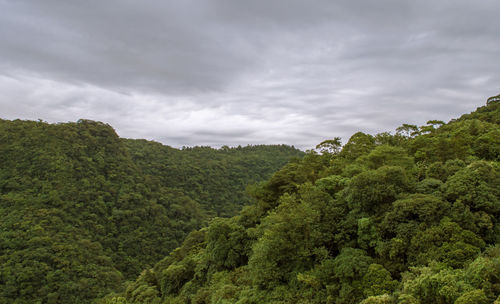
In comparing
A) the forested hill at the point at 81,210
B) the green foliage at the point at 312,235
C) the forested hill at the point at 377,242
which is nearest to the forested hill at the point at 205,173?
the forested hill at the point at 81,210

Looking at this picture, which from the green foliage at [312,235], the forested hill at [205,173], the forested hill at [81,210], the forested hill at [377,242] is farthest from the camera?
the forested hill at [205,173]

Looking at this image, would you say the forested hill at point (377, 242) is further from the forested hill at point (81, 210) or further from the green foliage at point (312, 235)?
the forested hill at point (81, 210)

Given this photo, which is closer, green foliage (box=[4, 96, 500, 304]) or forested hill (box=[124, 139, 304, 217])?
green foliage (box=[4, 96, 500, 304])

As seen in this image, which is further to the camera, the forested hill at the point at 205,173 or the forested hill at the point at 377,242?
the forested hill at the point at 205,173

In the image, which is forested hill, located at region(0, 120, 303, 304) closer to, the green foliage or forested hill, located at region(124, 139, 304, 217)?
the green foliage

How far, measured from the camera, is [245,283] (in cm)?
1641

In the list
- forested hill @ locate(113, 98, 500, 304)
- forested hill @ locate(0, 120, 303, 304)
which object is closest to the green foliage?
forested hill @ locate(113, 98, 500, 304)

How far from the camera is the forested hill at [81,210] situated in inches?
1259

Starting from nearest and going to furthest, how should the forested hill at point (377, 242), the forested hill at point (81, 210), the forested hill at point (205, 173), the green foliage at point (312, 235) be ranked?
1. the forested hill at point (377, 242)
2. the green foliage at point (312, 235)
3. the forested hill at point (81, 210)
4. the forested hill at point (205, 173)

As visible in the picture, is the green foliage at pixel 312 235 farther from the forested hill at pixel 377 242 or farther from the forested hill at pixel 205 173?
the forested hill at pixel 205 173

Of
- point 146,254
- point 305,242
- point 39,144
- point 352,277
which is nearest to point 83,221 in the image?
point 146,254

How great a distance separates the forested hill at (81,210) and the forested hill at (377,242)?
1705cm

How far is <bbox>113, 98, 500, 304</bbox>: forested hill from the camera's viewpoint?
887cm

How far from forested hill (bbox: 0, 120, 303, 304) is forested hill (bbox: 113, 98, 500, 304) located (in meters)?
17.0
